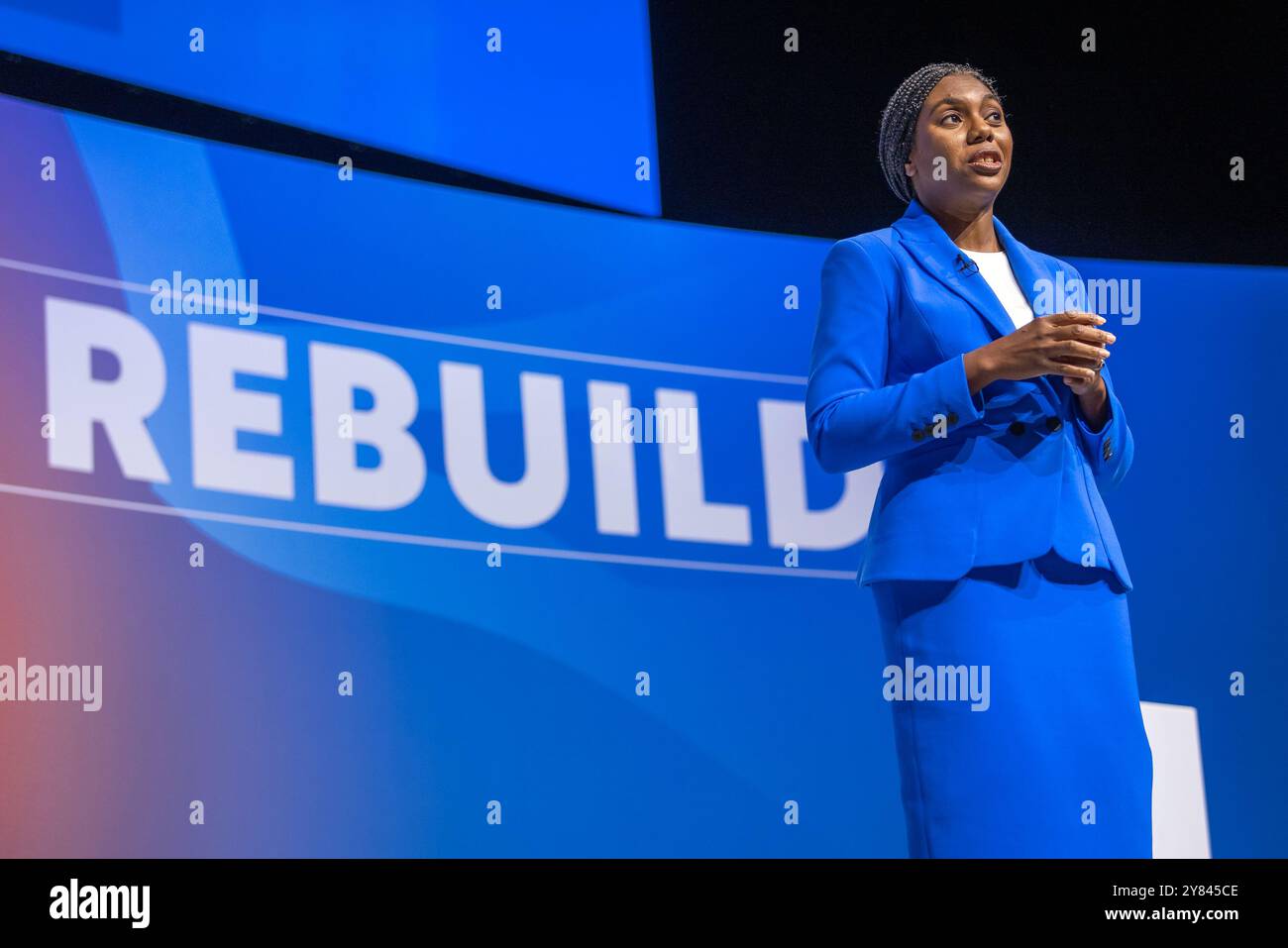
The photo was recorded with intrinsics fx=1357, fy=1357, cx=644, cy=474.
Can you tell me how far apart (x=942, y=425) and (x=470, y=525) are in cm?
153

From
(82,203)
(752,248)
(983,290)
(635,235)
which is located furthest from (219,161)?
(983,290)

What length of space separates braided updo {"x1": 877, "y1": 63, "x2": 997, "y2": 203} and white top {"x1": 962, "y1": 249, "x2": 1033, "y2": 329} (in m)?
0.22

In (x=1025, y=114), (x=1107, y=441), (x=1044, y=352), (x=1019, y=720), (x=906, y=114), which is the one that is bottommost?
(x=1019, y=720)

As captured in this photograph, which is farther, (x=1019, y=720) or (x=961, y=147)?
(x=961, y=147)

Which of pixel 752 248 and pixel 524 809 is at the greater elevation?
pixel 752 248

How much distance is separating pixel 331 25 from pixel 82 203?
77cm

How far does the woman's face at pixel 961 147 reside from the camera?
8.04ft

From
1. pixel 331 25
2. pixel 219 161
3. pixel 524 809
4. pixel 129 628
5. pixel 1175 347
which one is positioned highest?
pixel 331 25

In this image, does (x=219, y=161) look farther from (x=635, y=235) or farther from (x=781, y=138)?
(x=781, y=138)

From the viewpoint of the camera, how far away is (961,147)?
2457mm

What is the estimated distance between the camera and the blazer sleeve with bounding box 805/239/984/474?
222 centimetres

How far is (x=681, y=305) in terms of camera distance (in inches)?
139
